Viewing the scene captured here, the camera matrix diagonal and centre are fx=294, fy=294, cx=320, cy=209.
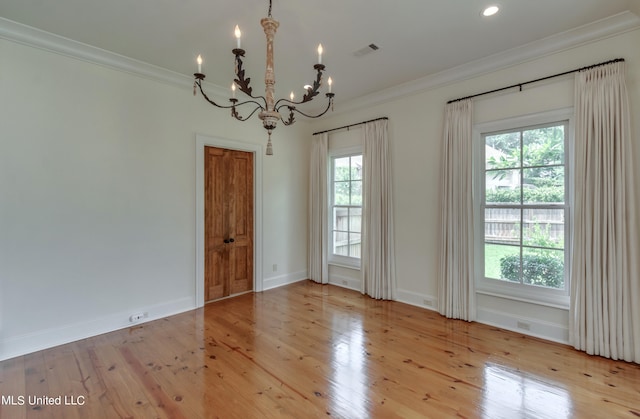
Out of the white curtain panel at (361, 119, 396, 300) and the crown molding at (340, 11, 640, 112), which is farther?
the white curtain panel at (361, 119, 396, 300)

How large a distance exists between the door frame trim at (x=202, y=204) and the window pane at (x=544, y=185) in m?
3.60

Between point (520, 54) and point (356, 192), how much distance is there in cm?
274

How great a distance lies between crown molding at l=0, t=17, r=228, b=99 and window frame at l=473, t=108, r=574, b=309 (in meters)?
3.76

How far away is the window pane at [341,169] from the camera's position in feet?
16.7

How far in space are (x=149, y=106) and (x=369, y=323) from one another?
372 centimetres

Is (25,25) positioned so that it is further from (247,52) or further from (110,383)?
(110,383)

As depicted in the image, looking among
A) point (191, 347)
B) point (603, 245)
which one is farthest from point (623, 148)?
point (191, 347)

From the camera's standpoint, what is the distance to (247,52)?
3127 mm

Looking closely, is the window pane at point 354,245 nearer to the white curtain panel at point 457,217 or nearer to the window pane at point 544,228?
the white curtain panel at point 457,217

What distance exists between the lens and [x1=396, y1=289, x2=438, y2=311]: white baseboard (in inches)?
153

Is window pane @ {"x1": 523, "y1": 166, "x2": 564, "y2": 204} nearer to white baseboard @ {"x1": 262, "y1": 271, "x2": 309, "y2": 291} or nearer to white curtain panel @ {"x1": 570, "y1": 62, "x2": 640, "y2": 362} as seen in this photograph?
white curtain panel @ {"x1": 570, "y1": 62, "x2": 640, "y2": 362}

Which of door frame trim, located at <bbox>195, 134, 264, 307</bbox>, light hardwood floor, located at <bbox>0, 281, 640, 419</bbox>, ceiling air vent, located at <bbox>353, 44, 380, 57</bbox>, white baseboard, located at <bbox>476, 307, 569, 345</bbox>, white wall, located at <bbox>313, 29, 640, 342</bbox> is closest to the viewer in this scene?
light hardwood floor, located at <bbox>0, 281, 640, 419</bbox>

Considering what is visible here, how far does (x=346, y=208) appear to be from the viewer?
5113 millimetres

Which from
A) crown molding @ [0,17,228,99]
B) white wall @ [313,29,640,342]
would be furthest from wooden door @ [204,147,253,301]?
white wall @ [313,29,640,342]
